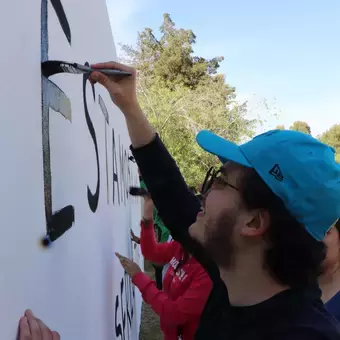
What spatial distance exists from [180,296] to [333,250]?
2.45ft

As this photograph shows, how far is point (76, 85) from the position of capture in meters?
1.46

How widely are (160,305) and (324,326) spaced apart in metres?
1.21

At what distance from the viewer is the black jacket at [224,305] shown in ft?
3.12

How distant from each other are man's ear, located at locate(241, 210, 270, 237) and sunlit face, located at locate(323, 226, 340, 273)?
55 cm

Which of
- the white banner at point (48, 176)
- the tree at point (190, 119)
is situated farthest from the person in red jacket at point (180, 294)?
the tree at point (190, 119)

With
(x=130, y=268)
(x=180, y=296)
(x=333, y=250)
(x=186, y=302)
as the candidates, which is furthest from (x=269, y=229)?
(x=130, y=268)

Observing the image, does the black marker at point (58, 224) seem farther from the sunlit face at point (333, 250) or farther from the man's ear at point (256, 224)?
the sunlit face at point (333, 250)

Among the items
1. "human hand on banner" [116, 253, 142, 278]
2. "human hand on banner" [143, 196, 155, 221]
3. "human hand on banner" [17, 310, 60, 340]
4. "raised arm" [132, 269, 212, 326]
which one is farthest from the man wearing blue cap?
"human hand on banner" [143, 196, 155, 221]

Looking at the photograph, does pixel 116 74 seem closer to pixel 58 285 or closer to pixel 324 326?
pixel 58 285

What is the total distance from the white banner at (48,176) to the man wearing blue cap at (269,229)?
0.37 meters

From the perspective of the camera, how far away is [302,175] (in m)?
1.04

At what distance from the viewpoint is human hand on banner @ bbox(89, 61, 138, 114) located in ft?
4.31

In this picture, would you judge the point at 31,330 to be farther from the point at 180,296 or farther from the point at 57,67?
the point at 180,296

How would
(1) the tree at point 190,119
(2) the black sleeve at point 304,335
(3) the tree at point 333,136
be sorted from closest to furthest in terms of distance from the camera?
(2) the black sleeve at point 304,335 < (1) the tree at point 190,119 < (3) the tree at point 333,136
